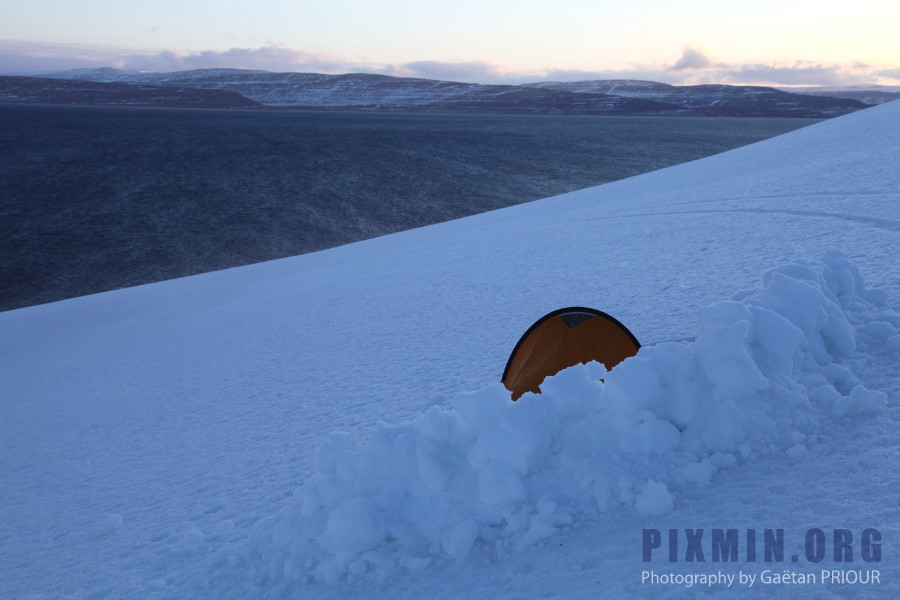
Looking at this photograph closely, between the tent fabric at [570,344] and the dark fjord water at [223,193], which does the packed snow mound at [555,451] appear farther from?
the dark fjord water at [223,193]

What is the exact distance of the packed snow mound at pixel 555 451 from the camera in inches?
77.5

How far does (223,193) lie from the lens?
23.1 m

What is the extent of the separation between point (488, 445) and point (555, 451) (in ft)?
0.78

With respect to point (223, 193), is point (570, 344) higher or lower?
higher

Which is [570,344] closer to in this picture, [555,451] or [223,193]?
[555,451]

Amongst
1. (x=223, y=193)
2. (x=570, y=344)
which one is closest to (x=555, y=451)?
(x=570, y=344)

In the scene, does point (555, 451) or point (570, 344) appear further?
point (570, 344)

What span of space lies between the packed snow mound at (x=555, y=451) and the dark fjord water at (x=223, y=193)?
14.3m

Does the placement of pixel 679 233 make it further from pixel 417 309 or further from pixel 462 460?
Answer: pixel 462 460

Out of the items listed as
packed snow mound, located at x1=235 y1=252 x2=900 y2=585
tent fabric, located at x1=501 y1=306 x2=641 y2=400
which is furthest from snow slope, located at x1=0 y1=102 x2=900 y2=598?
tent fabric, located at x1=501 y1=306 x2=641 y2=400

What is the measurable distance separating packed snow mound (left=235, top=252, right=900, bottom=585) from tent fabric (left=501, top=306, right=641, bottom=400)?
72 cm

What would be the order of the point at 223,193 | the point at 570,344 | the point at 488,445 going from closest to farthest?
1. the point at 488,445
2. the point at 570,344
3. the point at 223,193

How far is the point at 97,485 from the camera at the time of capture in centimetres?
297

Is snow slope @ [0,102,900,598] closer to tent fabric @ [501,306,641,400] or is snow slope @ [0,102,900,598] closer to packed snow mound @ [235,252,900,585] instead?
packed snow mound @ [235,252,900,585]
